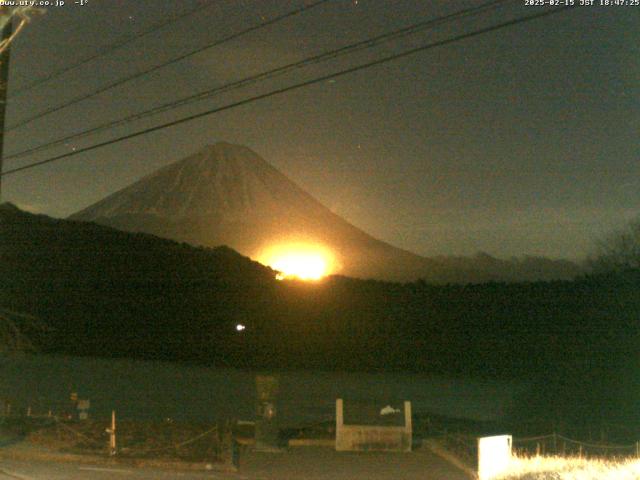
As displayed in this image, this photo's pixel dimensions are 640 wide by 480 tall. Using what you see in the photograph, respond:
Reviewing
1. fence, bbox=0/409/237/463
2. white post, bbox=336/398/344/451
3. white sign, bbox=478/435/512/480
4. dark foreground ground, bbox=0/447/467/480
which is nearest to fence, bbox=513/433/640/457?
dark foreground ground, bbox=0/447/467/480

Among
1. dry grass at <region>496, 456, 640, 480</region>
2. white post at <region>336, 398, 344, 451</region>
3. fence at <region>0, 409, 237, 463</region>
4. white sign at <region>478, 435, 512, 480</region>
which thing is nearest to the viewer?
dry grass at <region>496, 456, 640, 480</region>

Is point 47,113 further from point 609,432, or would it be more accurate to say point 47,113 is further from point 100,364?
point 100,364

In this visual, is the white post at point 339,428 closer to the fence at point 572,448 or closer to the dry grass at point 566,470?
the fence at point 572,448

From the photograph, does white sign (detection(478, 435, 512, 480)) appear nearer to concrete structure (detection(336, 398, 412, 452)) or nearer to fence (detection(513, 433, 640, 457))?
fence (detection(513, 433, 640, 457))

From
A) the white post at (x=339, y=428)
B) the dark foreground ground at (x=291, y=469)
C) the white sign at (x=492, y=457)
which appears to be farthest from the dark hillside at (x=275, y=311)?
the white sign at (x=492, y=457)

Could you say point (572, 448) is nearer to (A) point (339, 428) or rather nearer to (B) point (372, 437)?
(B) point (372, 437)

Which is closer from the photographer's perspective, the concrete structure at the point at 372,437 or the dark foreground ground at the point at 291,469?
the dark foreground ground at the point at 291,469

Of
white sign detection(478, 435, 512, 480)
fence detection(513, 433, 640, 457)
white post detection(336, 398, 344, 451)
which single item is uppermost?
white sign detection(478, 435, 512, 480)
